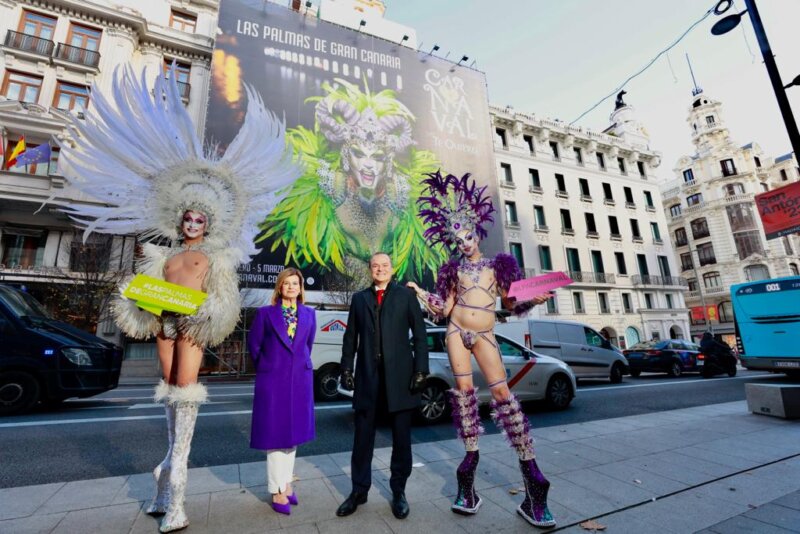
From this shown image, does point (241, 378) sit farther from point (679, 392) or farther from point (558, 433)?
point (679, 392)

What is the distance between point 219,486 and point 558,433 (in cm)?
452

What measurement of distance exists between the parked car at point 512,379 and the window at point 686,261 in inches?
1934

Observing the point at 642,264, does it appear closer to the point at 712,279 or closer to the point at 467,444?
the point at 712,279

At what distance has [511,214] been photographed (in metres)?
29.5

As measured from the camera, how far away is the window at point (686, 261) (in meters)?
45.6

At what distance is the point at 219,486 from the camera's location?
343 centimetres

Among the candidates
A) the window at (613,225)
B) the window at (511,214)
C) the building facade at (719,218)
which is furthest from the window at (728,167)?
the window at (511,214)

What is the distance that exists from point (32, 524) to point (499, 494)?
11.7 feet

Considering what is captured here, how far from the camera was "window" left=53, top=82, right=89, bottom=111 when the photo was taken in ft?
64.8

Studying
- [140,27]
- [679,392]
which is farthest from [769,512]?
[140,27]

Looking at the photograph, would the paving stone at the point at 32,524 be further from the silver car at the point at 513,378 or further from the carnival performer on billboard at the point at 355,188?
the carnival performer on billboard at the point at 355,188

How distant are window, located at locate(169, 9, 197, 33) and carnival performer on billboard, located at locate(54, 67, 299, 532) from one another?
27.7 meters

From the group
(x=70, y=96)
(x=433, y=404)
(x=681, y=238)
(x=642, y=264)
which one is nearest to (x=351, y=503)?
(x=433, y=404)

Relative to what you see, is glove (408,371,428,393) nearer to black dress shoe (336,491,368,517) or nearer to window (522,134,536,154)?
black dress shoe (336,491,368,517)
